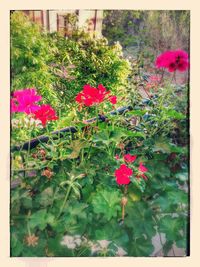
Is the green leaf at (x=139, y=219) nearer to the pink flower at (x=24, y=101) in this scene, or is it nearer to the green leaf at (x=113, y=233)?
the green leaf at (x=113, y=233)

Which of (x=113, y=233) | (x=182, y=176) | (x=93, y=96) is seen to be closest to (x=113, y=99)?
(x=93, y=96)

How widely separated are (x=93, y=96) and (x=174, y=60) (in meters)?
0.47

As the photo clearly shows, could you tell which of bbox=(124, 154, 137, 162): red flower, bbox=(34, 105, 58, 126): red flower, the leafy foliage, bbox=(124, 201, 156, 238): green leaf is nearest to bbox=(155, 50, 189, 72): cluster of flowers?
the leafy foliage

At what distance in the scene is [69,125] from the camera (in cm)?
254

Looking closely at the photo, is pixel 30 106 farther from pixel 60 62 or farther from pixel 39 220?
pixel 39 220

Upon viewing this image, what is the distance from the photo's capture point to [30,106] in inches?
98.7

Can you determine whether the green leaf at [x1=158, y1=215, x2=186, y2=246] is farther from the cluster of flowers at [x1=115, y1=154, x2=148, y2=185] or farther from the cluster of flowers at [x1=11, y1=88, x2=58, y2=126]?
the cluster of flowers at [x1=11, y1=88, x2=58, y2=126]

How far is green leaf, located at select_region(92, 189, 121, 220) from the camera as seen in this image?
245cm

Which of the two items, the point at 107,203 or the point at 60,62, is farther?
the point at 60,62

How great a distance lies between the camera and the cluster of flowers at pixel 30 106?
2.50 meters

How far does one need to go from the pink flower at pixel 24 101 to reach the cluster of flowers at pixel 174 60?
0.69m
